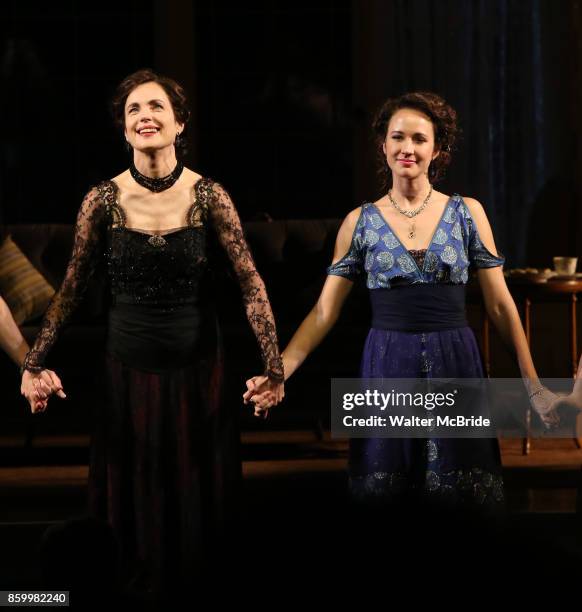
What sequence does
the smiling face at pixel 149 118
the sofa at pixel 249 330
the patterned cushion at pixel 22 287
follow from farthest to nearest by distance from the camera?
the patterned cushion at pixel 22 287 → the sofa at pixel 249 330 → the smiling face at pixel 149 118

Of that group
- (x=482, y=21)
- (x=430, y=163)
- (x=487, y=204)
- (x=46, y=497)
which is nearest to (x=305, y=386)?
(x=46, y=497)

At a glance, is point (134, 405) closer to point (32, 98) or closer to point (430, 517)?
point (430, 517)

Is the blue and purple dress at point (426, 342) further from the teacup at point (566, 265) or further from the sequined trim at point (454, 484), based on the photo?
the teacup at point (566, 265)

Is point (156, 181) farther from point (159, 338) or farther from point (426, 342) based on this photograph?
point (426, 342)

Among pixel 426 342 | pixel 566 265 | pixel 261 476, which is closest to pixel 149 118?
pixel 426 342

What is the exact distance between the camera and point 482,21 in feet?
21.9

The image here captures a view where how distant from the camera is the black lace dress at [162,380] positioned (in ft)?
8.84

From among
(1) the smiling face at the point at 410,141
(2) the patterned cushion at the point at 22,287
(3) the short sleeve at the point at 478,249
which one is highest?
(1) the smiling face at the point at 410,141

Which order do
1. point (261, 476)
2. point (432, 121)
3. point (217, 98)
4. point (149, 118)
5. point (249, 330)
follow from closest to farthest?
point (149, 118)
point (432, 121)
point (261, 476)
point (249, 330)
point (217, 98)

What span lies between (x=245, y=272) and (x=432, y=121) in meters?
0.66

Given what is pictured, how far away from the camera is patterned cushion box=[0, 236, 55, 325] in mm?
4738
